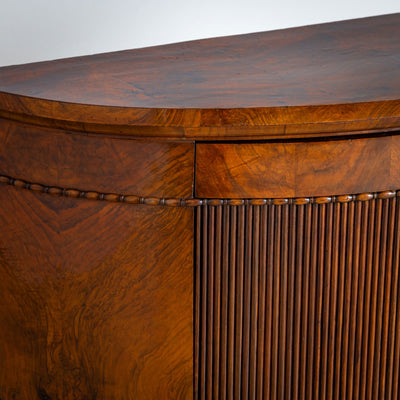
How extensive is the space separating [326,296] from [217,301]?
5.5 inches

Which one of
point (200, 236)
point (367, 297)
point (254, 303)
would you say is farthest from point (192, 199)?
point (367, 297)

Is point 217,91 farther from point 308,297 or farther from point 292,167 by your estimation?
point 308,297

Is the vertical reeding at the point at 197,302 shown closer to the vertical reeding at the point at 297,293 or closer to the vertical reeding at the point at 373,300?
the vertical reeding at the point at 297,293

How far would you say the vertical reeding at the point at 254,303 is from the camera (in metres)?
0.88

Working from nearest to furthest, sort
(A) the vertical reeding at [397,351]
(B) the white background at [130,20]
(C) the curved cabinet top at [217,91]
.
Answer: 1. (C) the curved cabinet top at [217,91]
2. (A) the vertical reeding at [397,351]
3. (B) the white background at [130,20]

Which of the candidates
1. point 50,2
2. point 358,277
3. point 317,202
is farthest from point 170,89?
point 50,2

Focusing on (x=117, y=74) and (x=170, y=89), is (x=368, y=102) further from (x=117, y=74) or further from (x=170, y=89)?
(x=117, y=74)

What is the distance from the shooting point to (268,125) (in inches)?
32.1

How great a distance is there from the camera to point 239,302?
90 cm

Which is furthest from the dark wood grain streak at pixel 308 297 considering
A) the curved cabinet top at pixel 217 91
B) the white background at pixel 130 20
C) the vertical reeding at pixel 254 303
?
the white background at pixel 130 20

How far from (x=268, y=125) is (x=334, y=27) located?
625 millimetres

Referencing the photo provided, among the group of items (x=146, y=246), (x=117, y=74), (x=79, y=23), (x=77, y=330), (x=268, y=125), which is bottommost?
(x=77, y=330)

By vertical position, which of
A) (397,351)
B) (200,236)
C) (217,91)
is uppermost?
Result: (217,91)

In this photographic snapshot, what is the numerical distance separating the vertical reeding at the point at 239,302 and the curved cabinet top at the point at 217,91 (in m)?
0.11
